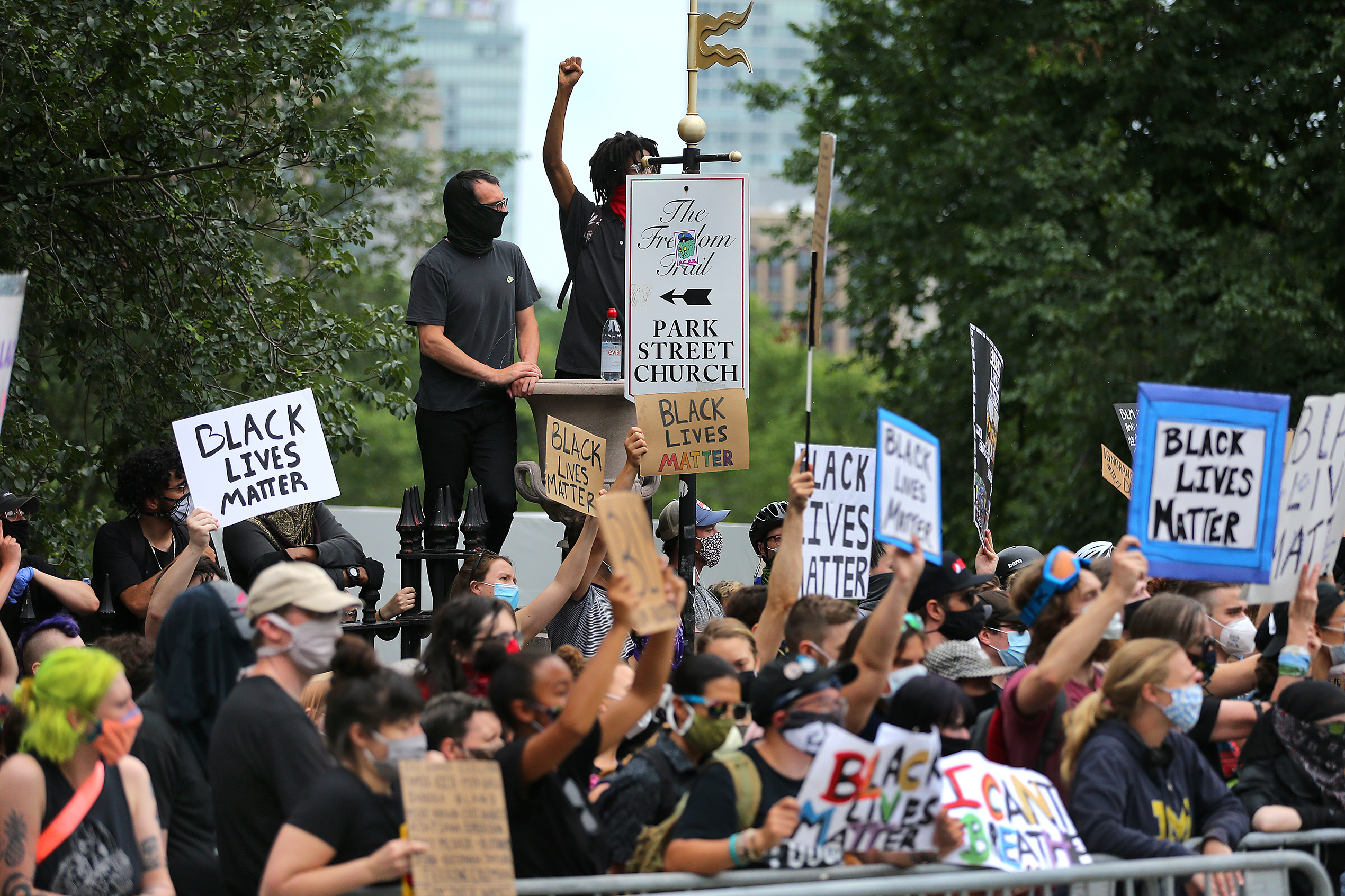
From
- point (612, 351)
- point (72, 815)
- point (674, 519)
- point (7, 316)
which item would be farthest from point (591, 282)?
point (72, 815)

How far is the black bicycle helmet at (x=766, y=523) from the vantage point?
8242 millimetres

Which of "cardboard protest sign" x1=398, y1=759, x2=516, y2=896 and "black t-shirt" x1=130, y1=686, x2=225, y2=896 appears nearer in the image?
"cardboard protest sign" x1=398, y1=759, x2=516, y2=896

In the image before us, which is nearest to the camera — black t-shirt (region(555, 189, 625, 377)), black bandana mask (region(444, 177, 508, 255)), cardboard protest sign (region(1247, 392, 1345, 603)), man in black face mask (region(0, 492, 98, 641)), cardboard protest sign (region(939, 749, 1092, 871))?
cardboard protest sign (region(939, 749, 1092, 871))

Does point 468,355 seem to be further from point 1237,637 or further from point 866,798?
point 866,798

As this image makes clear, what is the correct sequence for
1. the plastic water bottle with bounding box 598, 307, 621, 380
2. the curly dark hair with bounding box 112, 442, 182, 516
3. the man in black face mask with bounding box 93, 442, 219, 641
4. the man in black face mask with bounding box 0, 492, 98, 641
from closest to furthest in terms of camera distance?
the man in black face mask with bounding box 0, 492, 98, 641 → the man in black face mask with bounding box 93, 442, 219, 641 → the curly dark hair with bounding box 112, 442, 182, 516 → the plastic water bottle with bounding box 598, 307, 621, 380

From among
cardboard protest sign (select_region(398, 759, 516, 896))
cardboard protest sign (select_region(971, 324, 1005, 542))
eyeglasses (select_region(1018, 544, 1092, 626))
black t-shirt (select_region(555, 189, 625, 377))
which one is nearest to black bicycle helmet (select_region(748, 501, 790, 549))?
cardboard protest sign (select_region(971, 324, 1005, 542))

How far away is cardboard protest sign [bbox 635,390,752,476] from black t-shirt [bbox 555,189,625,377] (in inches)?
41.7

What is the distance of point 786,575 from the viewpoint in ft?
19.3

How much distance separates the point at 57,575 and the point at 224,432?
1.41 m

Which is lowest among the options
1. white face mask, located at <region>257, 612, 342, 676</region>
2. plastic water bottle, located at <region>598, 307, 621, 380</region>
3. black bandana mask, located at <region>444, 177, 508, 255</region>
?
white face mask, located at <region>257, 612, 342, 676</region>

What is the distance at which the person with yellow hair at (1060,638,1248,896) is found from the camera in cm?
458

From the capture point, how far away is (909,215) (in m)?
18.1

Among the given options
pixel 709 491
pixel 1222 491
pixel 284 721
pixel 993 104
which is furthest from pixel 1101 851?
pixel 709 491

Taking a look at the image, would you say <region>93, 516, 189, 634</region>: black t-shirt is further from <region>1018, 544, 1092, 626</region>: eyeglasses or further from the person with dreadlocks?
<region>1018, 544, 1092, 626</region>: eyeglasses
